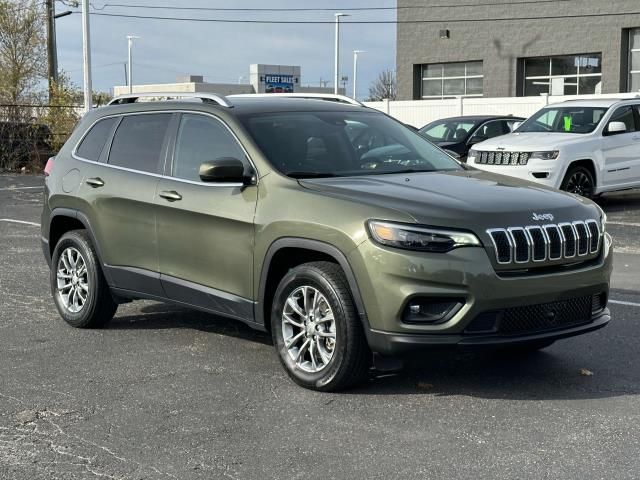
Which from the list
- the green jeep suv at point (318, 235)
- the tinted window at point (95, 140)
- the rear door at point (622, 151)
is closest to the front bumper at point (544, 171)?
the rear door at point (622, 151)

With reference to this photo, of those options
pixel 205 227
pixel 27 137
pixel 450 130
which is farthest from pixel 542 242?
pixel 27 137

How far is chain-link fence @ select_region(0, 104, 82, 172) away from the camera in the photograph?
83.0 ft

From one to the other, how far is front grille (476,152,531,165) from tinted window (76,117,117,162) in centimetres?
844

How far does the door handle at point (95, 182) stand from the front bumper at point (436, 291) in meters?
2.64

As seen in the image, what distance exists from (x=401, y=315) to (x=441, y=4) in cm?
3922

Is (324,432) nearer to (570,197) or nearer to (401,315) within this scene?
(401,315)

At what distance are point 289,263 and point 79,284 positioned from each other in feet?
7.53

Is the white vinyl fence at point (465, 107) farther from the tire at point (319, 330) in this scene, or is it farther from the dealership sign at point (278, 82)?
the dealership sign at point (278, 82)

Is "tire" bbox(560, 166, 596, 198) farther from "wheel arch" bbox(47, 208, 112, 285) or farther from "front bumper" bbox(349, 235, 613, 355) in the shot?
"front bumper" bbox(349, 235, 613, 355)

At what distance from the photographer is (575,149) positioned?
563 inches

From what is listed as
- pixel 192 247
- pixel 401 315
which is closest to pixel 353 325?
pixel 401 315

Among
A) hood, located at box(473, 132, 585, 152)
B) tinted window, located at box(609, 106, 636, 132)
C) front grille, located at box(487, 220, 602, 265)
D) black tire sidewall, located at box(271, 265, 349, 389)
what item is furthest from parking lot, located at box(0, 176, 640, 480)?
tinted window, located at box(609, 106, 636, 132)

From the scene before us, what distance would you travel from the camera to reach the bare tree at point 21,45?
31766 mm

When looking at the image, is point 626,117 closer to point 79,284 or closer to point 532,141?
point 532,141
